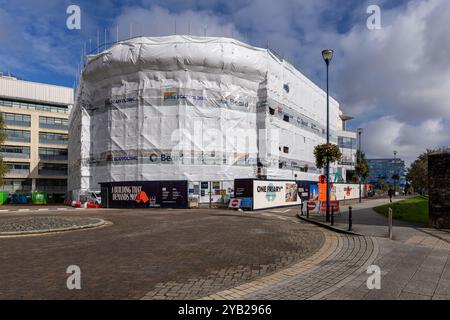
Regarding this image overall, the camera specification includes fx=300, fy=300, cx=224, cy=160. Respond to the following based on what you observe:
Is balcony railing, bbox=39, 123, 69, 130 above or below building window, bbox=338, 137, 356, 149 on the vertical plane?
above

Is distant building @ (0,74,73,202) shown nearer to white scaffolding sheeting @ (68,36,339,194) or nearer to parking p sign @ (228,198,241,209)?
white scaffolding sheeting @ (68,36,339,194)

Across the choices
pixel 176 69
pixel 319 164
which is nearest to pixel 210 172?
pixel 176 69

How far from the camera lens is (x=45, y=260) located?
298 inches

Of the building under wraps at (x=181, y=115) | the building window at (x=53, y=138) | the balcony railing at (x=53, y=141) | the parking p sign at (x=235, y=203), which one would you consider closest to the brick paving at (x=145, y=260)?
the parking p sign at (x=235, y=203)

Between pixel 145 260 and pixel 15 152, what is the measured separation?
62.0 m

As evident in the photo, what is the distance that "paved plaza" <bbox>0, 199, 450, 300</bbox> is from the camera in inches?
205

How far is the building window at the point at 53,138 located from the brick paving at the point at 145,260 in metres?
56.7

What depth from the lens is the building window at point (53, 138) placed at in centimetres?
5997

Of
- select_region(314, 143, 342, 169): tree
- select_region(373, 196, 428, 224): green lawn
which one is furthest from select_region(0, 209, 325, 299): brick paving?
select_region(373, 196, 428, 224): green lawn

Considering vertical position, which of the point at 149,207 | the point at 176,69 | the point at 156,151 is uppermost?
the point at 176,69

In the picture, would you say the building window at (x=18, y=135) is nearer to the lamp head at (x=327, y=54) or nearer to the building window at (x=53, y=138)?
the building window at (x=53, y=138)

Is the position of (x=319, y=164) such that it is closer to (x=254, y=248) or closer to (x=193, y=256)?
(x=254, y=248)

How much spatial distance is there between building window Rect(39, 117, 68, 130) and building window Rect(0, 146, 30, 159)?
225 inches

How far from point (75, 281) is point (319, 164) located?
703 inches
